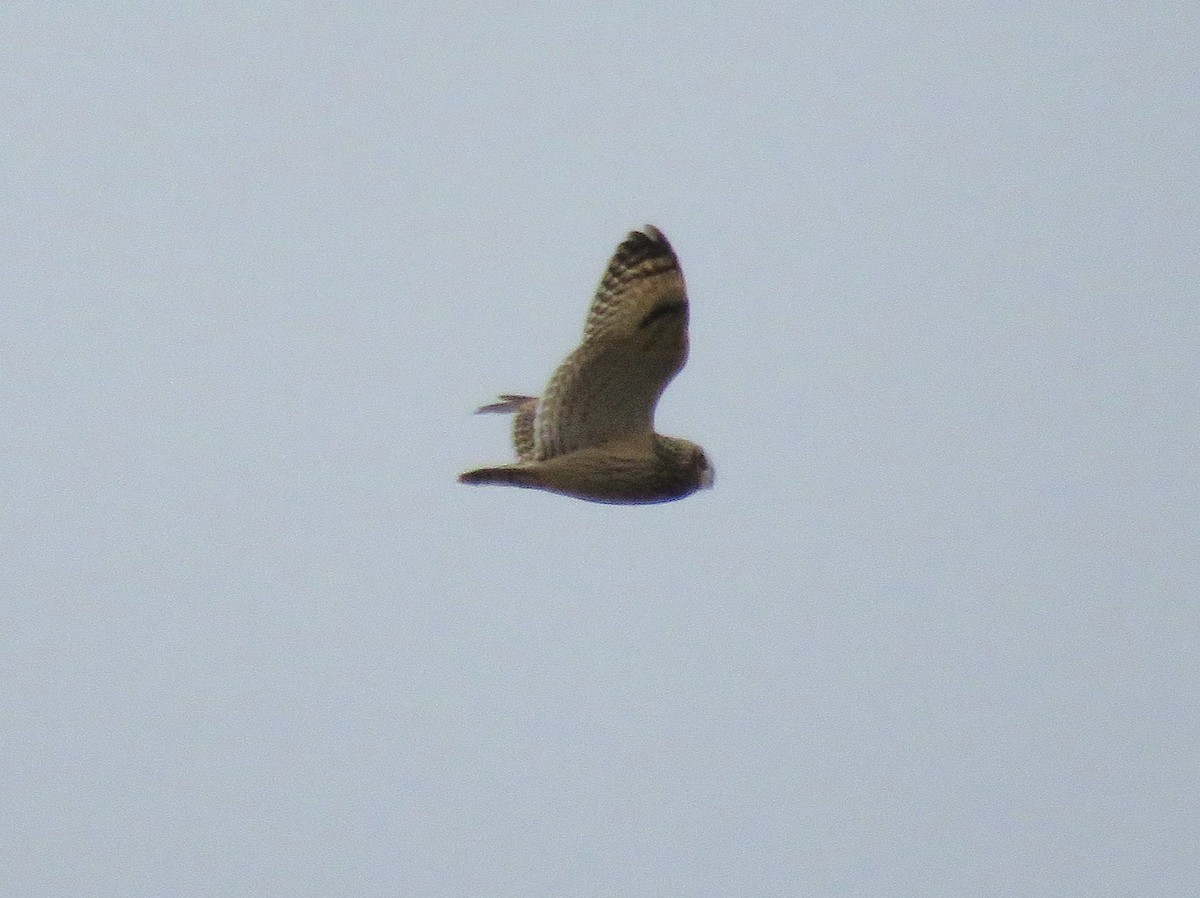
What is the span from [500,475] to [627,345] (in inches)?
27.4

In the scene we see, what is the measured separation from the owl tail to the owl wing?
257 millimetres

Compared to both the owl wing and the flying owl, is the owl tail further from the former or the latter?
the owl wing

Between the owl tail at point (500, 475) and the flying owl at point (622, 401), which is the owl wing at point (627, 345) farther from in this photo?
the owl tail at point (500, 475)

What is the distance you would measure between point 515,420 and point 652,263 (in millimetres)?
1707

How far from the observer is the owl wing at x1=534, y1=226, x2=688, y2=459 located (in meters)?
7.43

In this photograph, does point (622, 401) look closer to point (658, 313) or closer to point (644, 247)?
point (658, 313)

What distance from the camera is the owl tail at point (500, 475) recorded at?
7617 mm

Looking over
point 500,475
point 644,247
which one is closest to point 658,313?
point 644,247

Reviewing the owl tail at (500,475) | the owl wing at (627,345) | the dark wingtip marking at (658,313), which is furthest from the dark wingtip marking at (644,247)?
the owl tail at (500,475)

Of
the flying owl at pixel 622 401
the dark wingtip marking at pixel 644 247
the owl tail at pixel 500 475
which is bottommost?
the owl tail at pixel 500 475

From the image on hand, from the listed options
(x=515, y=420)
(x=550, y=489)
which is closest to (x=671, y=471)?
(x=550, y=489)

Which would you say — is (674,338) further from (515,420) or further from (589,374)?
(515,420)

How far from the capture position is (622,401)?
25.2 ft

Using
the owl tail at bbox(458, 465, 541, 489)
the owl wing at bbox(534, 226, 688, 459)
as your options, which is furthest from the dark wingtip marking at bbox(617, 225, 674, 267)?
the owl tail at bbox(458, 465, 541, 489)
